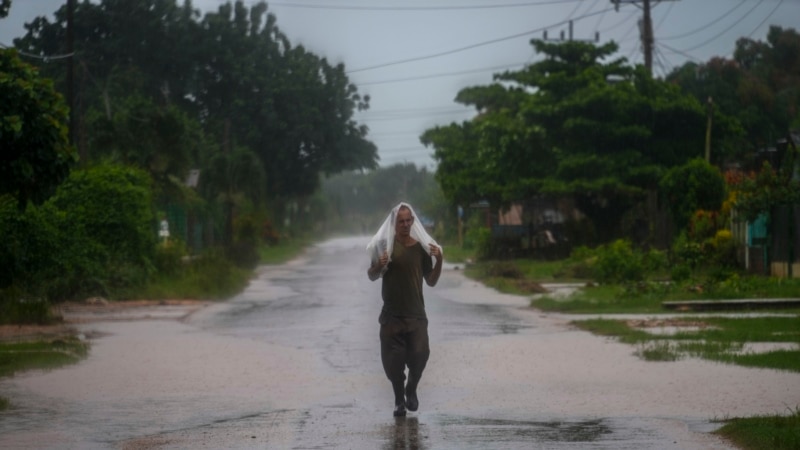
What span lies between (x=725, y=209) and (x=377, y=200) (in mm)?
150607

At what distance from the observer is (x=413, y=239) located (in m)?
12.1

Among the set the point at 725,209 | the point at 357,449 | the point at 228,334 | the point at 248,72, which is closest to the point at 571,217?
the point at 725,209

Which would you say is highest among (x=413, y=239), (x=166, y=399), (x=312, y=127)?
(x=312, y=127)

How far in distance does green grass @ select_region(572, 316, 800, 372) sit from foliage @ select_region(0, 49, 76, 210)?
816 cm

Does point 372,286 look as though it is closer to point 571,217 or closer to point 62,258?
point 62,258

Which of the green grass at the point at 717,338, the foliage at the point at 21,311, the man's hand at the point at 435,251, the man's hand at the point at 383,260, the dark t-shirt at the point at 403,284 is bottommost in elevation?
the green grass at the point at 717,338

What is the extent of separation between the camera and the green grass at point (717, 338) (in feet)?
54.0

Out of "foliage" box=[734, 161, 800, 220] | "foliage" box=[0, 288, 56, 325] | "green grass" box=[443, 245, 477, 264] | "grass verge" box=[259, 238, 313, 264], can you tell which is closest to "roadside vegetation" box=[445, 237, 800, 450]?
"foliage" box=[734, 161, 800, 220]

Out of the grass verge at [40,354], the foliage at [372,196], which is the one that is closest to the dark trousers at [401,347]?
the grass verge at [40,354]

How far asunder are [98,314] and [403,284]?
16.1 m

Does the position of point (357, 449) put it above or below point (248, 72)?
below

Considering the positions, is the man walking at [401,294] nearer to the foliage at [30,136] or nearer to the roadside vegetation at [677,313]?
the roadside vegetation at [677,313]

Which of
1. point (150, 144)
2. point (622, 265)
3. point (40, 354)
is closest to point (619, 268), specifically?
point (622, 265)

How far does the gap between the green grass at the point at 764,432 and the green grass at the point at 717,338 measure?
4.38m
